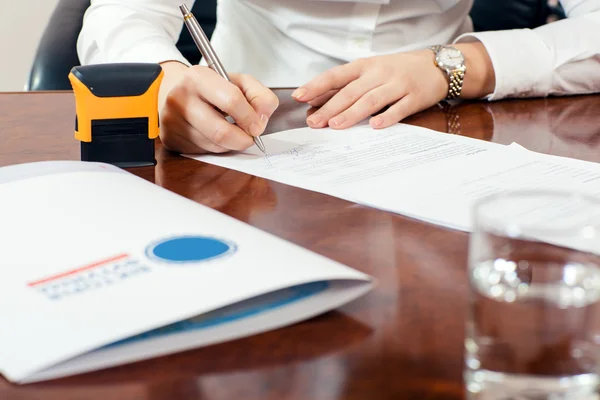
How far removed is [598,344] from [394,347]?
0.12 meters

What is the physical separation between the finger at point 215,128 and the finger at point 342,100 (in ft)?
0.51

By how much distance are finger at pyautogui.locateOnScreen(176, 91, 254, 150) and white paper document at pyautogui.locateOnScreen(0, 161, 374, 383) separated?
0.85 feet

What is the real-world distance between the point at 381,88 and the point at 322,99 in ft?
0.30

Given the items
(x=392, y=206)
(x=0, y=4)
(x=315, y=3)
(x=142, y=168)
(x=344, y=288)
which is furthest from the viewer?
(x=0, y=4)

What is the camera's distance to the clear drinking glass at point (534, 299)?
0.35 m

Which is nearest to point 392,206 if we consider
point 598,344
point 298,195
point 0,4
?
point 298,195

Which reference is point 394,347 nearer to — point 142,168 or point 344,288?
point 344,288

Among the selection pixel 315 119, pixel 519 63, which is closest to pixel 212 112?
pixel 315 119

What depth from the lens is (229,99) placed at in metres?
0.84

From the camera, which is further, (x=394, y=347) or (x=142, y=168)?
(x=142, y=168)

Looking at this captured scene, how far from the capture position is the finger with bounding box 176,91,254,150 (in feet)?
2.76

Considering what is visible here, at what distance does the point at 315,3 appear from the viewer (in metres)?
1.38

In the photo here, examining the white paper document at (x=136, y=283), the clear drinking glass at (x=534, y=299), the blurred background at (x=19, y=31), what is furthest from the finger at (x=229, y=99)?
the blurred background at (x=19, y=31)

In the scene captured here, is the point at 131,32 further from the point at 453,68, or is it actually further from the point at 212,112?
the point at 453,68
